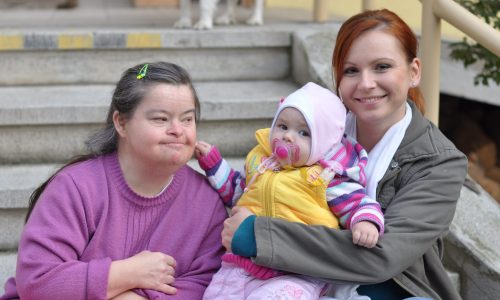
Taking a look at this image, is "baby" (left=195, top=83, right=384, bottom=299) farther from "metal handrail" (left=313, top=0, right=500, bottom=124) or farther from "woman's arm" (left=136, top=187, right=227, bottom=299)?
"metal handrail" (left=313, top=0, right=500, bottom=124)

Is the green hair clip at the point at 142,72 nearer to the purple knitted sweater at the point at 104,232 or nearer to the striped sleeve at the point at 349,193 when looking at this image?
the purple knitted sweater at the point at 104,232

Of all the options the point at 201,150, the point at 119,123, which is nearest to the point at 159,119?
the point at 119,123

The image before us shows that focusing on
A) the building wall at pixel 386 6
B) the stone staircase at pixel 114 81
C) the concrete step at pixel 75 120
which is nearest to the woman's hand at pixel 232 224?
the stone staircase at pixel 114 81

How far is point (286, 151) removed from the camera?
1947mm

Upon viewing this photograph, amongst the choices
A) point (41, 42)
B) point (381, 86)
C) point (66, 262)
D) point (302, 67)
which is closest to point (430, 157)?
point (381, 86)

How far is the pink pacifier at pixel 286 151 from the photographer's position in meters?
1.94

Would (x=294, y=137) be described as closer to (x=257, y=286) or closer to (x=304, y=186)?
(x=304, y=186)

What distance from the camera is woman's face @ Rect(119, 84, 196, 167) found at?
1965mm

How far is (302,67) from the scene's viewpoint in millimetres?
3418

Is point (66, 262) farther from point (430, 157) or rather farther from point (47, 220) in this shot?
point (430, 157)

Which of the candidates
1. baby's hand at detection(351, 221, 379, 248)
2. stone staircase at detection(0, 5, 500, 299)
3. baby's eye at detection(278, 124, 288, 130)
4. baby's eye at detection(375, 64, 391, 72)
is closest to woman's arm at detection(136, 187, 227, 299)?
baby's eye at detection(278, 124, 288, 130)

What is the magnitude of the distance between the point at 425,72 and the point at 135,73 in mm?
1190

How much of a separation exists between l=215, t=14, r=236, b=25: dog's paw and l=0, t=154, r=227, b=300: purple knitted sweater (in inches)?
84.2

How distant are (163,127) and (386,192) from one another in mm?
666
